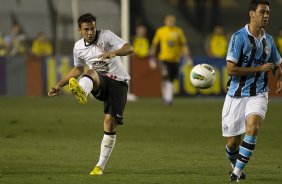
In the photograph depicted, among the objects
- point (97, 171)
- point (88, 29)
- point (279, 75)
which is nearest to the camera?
point (279, 75)

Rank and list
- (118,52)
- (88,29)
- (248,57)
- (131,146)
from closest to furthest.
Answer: (248,57), (118,52), (88,29), (131,146)

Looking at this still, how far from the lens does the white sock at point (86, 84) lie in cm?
932

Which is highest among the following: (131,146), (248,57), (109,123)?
(248,57)

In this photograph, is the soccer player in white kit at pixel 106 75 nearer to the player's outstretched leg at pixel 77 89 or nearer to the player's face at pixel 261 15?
the player's outstretched leg at pixel 77 89

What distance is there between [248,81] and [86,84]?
6.01 feet

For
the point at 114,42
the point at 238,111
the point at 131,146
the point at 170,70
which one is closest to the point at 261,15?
the point at 238,111

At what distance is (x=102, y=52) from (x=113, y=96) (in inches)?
22.4

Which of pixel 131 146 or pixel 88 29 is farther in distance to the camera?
pixel 131 146

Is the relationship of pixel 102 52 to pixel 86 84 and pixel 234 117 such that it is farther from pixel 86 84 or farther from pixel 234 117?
pixel 234 117

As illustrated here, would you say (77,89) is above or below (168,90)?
above

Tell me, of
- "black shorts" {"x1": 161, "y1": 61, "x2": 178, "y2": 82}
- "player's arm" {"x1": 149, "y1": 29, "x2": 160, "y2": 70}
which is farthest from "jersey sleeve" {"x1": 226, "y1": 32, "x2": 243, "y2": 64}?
"player's arm" {"x1": 149, "y1": 29, "x2": 160, "y2": 70}

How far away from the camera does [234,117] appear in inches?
365

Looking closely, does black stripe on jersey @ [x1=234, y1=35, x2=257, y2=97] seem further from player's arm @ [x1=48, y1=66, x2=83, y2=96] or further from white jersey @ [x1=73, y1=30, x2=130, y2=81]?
player's arm @ [x1=48, y1=66, x2=83, y2=96]

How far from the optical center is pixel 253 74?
9.23 meters
